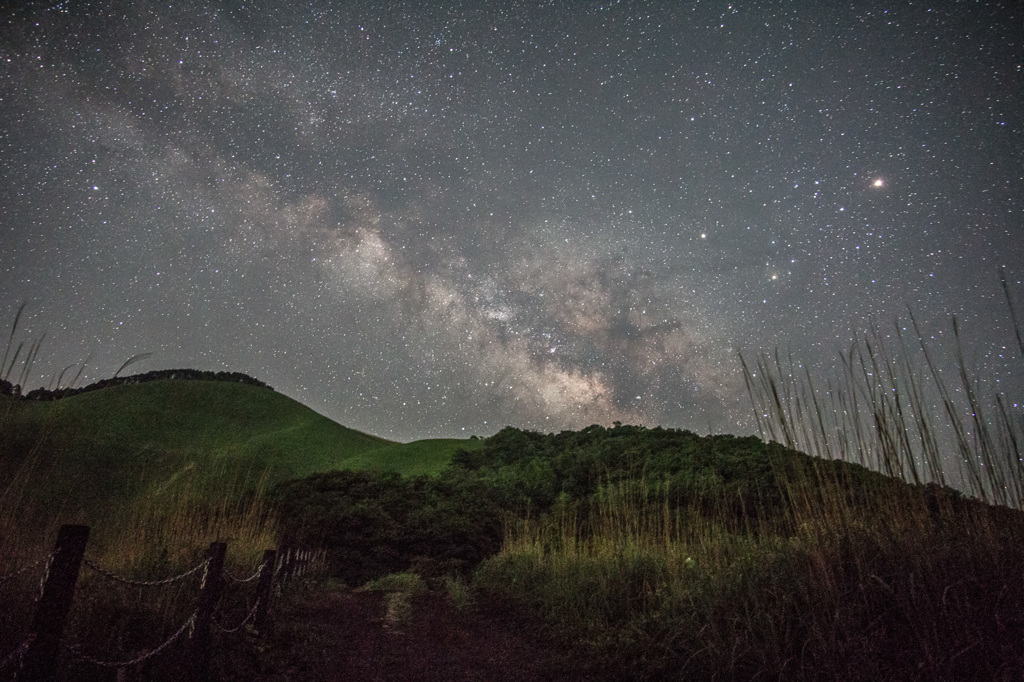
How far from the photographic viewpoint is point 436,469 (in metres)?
25.5

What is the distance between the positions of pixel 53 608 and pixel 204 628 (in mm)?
1486

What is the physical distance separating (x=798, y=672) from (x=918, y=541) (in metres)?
0.93

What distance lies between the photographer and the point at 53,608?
2.06 meters

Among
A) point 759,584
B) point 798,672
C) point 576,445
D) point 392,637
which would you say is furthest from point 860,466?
point 576,445

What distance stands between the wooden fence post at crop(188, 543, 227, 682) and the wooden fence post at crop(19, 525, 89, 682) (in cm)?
133

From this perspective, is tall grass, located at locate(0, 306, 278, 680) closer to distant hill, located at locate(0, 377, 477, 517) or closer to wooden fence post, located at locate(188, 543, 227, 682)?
wooden fence post, located at locate(188, 543, 227, 682)

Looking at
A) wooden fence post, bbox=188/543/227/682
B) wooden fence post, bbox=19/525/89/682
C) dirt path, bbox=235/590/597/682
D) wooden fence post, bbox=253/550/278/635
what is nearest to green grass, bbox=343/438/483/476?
dirt path, bbox=235/590/597/682

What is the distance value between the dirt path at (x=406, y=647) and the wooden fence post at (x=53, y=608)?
5.89ft

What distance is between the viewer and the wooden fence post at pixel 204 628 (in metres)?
3.23

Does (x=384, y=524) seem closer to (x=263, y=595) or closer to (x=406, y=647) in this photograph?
(x=406, y=647)

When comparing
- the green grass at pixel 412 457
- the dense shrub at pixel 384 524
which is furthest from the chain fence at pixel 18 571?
the green grass at pixel 412 457

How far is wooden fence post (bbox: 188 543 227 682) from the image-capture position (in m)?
3.23

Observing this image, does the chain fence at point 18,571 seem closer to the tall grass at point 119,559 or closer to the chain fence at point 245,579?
the tall grass at point 119,559

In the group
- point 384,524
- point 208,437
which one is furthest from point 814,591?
point 208,437
